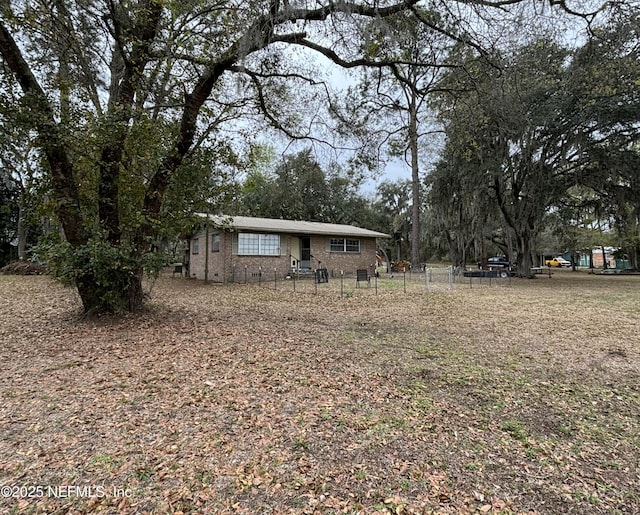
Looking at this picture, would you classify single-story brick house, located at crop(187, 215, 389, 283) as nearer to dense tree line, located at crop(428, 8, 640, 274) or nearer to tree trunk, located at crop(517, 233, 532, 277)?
dense tree line, located at crop(428, 8, 640, 274)

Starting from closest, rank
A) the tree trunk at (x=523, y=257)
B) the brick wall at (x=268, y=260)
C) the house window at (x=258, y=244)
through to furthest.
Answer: the brick wall at (x=268, y=260), the house window at (x=258, y=244), the tree trunk at (x=523, y=257)

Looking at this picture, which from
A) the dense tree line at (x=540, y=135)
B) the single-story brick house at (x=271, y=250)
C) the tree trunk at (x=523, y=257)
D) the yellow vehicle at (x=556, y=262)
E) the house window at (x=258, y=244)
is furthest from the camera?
the yellow vehicle at (x=556, y=262)

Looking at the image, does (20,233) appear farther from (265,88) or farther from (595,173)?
(595,173)

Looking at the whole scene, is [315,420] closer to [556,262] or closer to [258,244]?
[258,244]

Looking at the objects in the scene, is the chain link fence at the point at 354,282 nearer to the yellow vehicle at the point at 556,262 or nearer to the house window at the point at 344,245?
the house window at the point at 344,245

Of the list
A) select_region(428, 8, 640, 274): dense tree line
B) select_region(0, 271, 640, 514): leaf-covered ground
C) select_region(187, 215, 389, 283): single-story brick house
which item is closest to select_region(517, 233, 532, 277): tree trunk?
select_region(428, 8, 640, 274): dense tree line

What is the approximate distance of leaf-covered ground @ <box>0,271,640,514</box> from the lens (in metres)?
2.04

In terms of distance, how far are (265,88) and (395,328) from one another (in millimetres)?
5779

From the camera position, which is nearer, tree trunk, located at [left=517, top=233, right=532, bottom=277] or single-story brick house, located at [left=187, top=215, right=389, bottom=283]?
single-story brick house, located at [left=187, top=215, right=389, bottom=283]

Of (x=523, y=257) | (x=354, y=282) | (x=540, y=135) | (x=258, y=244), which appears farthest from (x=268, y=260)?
(x=523, y=257)

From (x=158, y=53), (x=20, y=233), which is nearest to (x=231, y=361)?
(x=158, y=53)

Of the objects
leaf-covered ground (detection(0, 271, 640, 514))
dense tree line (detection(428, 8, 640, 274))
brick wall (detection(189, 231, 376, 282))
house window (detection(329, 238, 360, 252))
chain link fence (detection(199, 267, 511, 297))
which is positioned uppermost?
dense tree line (detection(428, 8, 640, 274))

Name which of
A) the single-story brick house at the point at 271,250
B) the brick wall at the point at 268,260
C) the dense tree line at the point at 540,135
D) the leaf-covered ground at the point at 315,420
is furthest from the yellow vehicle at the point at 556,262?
the leaf-covered ground at the point at 315,420

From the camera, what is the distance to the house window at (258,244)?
1554 centimetres
